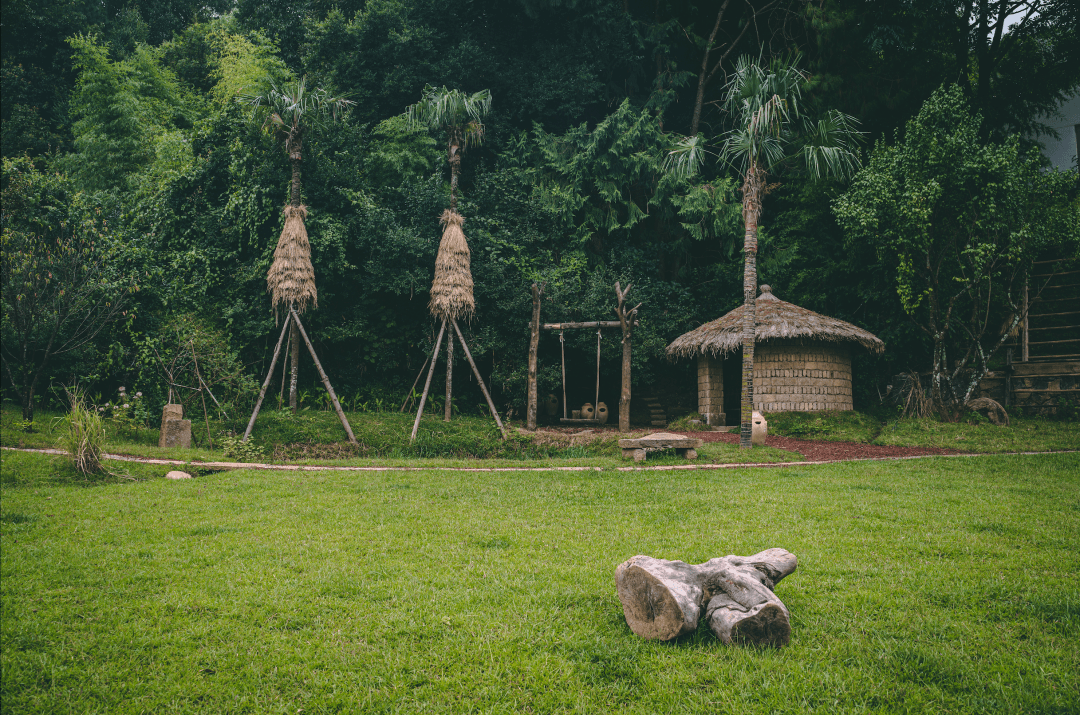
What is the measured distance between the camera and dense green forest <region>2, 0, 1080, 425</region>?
14.0m

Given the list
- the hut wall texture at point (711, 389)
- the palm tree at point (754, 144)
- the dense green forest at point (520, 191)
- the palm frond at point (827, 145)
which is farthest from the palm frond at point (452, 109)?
the hut wall texture at point (711, 389)

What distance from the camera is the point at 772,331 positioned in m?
15.0

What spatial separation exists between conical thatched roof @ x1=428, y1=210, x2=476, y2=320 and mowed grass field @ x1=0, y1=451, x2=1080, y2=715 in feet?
23.8

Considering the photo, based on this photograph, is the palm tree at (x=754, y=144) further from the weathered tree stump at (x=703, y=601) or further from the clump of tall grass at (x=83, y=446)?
the clump of tall grass at (x=83, y=446)

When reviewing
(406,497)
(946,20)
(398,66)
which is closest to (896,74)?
(946,20)

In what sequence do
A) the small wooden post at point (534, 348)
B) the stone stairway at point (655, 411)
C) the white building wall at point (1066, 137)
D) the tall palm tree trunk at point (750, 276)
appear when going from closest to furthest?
the tall palm tree trunk at point (750, 276), the small wooden post at point (534, 348), the stone stairway at point (655, 411), the white building wall at point (1066, 137)

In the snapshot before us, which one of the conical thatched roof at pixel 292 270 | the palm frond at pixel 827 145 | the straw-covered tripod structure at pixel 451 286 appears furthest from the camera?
the straw-covered tripod structure at pixel 451 286

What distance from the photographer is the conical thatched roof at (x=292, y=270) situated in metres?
13.5

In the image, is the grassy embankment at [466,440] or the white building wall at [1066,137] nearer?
the grassy embankment at [466,440]

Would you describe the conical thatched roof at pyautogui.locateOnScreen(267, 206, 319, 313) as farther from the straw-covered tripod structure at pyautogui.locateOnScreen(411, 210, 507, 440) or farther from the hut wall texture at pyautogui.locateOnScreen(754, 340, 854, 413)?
the hut wall texture at pyautogui.locateOnScreen(754, 340, 854, 413)

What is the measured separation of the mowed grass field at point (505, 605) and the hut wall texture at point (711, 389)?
8878mm

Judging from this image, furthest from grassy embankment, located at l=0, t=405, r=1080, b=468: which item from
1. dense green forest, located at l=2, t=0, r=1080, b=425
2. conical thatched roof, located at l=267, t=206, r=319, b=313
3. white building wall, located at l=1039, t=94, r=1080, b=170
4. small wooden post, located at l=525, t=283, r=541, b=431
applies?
white building wall, located at l=1039, t=94, r=1080, b=170

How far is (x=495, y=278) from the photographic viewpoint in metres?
17.1

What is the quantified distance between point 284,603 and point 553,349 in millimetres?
14077
